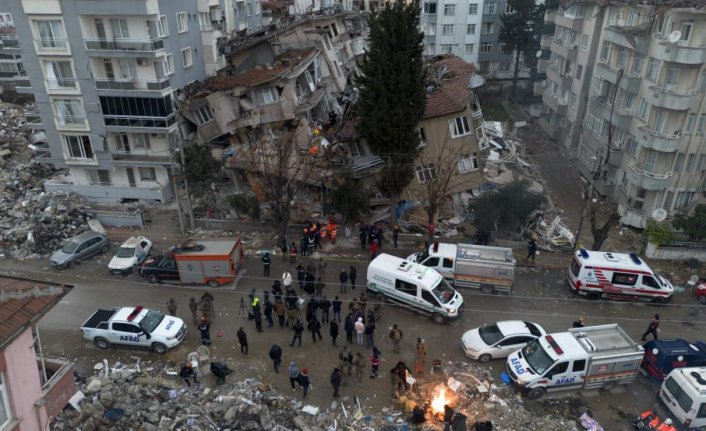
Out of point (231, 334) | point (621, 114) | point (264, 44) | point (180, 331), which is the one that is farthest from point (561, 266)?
point (264, 44)

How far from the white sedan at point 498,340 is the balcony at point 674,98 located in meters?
17.3

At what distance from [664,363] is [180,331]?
63.4 ft

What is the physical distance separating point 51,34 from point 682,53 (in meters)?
36.9

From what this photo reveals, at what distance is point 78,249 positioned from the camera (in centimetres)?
2767

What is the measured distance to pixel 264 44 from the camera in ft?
137

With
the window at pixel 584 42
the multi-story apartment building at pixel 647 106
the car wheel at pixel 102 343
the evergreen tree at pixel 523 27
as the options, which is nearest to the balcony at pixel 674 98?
the multi-story apartment building at pixel 647 106

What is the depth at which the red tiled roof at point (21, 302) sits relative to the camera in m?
10.1

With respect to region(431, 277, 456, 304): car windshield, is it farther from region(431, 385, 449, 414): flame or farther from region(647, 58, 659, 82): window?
region(647, 58, 659, 82): window

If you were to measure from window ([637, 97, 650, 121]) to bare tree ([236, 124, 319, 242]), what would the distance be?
67.0 feet

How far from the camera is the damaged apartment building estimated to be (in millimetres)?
32719

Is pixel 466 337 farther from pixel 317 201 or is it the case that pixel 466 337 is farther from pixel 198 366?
pixel 317 201

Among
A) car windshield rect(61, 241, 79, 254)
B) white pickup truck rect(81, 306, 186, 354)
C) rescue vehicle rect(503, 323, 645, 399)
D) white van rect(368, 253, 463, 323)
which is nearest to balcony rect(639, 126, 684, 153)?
rescue vehicle rect(503, 323, 645, 399)

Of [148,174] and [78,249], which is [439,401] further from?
[148,174]

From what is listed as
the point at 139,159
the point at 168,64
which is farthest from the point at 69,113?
the point at 168,64
